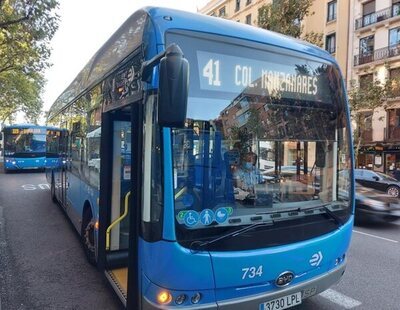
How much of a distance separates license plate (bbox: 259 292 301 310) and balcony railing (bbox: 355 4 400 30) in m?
29.5

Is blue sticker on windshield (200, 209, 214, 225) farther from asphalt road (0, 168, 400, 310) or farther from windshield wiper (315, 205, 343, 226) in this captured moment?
asphalt road (0, 168, 400, 310)

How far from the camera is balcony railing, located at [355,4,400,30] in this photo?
27.5m

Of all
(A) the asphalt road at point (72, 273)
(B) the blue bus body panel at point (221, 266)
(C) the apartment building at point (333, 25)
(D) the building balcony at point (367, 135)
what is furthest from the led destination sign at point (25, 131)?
(D) the building balcony at point (367, 135)

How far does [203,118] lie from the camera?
311cm

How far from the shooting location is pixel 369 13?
97.1ft

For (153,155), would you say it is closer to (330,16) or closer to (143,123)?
(143,123)

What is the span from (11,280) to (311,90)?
4.35 metres

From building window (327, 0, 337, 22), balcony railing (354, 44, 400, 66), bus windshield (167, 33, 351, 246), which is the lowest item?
bus windshield (167, 33, 351, 246)

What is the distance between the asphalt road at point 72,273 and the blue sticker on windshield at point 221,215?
1882 mm

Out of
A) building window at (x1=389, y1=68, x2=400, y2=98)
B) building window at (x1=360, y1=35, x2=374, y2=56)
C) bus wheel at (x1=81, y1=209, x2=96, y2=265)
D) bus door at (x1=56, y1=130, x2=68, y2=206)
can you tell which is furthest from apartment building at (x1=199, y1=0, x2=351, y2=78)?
bus wheel at (x1=81, y1=209, x2=96, y2=265)

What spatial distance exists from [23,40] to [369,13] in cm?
2575

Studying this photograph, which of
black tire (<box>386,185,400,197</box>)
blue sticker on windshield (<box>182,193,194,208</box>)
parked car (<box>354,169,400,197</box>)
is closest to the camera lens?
blue sticker on windshield (<box>182,193,194,208</box>)

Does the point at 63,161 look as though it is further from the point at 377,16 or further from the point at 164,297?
the point at 377,16

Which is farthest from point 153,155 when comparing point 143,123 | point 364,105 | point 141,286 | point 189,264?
point 364,105
